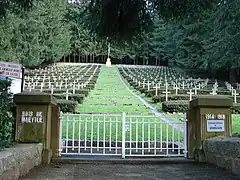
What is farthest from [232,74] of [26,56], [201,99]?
[201,99]

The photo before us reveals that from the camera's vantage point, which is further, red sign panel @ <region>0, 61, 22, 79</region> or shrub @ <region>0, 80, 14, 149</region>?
red sign panel @ <region>0, 61, 22, 79</region>

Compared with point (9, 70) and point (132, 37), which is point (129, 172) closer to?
point (132, 37)

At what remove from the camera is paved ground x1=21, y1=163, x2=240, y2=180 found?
614 centimetres

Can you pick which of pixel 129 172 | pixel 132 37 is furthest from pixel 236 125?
pixel 132 37

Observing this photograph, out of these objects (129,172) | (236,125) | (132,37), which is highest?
(132,37)

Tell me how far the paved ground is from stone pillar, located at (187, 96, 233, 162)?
0.69 meters

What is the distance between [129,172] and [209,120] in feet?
7.78

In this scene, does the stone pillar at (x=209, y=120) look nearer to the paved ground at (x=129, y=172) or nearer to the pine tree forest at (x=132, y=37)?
the paved ground at (x=129, y=172)

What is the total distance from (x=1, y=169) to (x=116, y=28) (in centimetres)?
243

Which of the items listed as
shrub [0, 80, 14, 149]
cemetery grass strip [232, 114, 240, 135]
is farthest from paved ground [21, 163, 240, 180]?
cemetery grass strip [232, 114, 240, 135]

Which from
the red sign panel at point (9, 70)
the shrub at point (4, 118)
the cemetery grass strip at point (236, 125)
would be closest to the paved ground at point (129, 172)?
the shrub at point (4, 118)

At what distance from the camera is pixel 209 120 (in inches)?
323

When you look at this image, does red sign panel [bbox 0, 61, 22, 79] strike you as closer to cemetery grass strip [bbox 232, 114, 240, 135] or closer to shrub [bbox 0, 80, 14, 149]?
shrub [bbox 0, 80, 14, 149]

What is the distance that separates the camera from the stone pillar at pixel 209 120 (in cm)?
812
